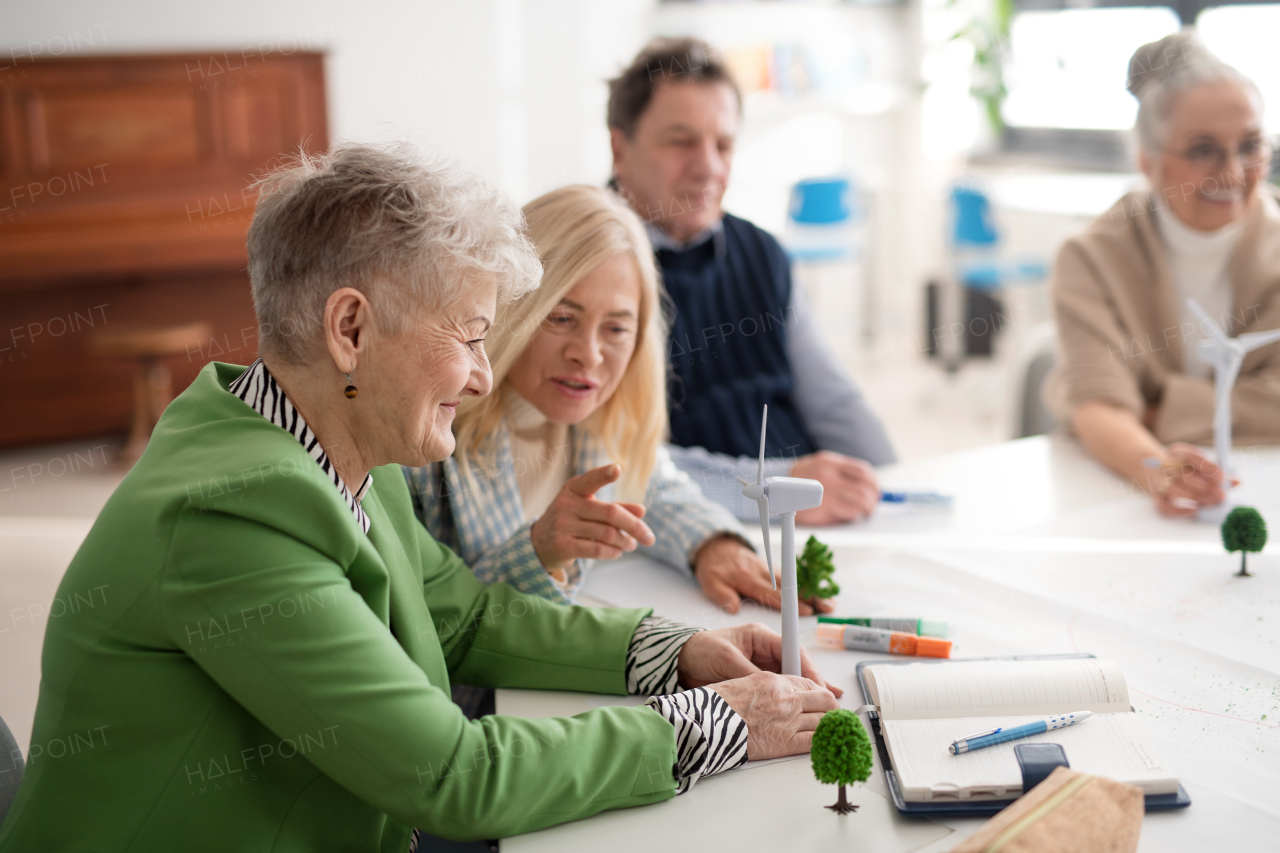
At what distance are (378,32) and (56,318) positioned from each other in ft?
6.52

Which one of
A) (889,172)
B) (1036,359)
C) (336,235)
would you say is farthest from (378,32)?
(336,235)

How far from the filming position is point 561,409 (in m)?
1.60

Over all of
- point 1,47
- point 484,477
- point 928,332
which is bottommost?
point 928,332

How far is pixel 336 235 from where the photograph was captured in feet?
3.18

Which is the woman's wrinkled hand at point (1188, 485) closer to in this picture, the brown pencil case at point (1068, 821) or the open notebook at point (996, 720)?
the open notebook at point (996, 720)

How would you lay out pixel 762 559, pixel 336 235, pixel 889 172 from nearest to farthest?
pixel 336 235, pixel 762 559, pixel 889 172

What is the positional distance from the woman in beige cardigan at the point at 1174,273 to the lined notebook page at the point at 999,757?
1.03m

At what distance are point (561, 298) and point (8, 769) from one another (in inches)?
34.1

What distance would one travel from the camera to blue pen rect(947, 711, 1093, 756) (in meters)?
1.02

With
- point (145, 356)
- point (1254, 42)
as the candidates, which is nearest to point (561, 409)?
point (145, 356)

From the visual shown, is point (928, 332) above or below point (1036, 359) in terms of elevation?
below

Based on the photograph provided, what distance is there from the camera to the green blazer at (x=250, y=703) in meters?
0.88

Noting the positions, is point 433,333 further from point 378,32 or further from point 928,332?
point 928,332

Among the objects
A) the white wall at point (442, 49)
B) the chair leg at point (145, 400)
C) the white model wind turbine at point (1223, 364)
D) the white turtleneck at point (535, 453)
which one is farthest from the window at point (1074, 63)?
the white turtleneck at point (535, 453)
